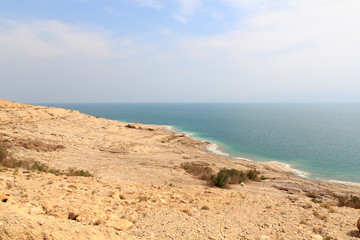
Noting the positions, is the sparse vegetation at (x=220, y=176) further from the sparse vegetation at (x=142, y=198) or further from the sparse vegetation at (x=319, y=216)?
the sparse vegetation at (x=142, y=198)

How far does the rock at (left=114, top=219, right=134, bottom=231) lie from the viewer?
8600mm

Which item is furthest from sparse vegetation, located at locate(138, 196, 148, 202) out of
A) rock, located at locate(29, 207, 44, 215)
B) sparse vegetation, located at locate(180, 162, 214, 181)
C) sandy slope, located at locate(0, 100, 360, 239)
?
sparse vegetation, located at locate(180, 162, 214, 181)

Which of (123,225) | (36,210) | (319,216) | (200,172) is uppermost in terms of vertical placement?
(36,210)

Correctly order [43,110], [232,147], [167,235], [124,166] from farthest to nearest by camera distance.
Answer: [232,147] → [43,110] → [124,166] → [167,235]

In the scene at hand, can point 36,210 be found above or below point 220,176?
above

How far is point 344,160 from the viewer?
39812 millimetres

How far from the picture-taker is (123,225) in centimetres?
884

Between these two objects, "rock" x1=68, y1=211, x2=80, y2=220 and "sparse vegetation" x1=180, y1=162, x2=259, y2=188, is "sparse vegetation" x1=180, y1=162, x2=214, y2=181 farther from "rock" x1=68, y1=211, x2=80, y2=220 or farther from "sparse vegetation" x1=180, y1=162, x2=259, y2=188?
"rock" x1=68, y1=211, x2=80, y2=220

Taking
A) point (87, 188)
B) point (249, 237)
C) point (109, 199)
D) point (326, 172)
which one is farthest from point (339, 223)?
point (326, 172)

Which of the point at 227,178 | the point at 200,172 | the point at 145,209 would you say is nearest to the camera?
the point at 145,209

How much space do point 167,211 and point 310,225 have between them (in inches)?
298

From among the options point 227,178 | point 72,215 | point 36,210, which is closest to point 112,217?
point 72,215

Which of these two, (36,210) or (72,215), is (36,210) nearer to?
(36,210)

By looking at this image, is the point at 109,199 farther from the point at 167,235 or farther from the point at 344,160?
the point at 344,160
